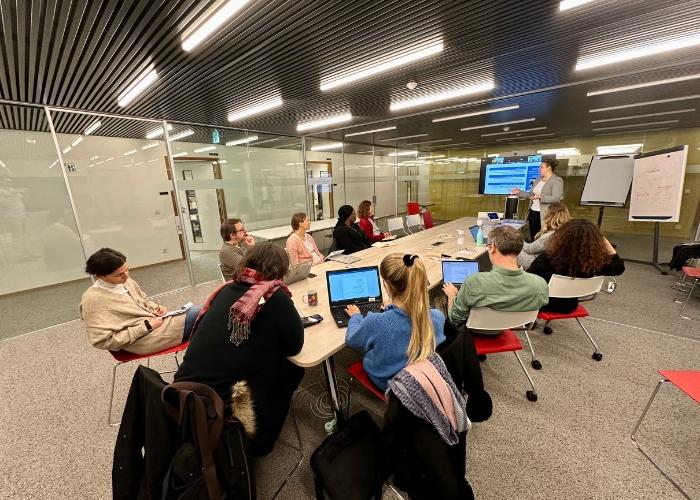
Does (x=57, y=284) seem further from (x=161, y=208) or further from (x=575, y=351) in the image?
(x=575, y=351)

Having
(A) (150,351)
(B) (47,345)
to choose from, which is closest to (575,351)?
(A) (150,351)

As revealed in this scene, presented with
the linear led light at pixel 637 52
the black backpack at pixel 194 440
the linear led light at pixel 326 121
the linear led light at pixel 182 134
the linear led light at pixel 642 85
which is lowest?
the black backpack at pixel 194 440

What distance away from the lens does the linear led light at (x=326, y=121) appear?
5.18m

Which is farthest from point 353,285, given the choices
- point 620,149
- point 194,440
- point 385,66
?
point 620,149

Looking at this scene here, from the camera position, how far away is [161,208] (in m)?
6.05

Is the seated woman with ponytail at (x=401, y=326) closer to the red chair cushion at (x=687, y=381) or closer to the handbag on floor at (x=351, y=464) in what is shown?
the handbag on floor at (x=351, y=464)

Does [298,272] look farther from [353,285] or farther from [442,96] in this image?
[442,96]

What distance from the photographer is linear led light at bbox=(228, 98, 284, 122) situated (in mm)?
4129

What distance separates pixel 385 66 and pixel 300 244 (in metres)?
2.19

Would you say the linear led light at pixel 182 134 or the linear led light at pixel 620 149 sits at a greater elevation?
the linear led light at pixel 182 134

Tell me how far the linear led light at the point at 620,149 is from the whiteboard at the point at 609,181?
1724mm

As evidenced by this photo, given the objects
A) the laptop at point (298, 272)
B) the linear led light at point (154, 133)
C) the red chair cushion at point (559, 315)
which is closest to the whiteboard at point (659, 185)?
the red chair cushion at point (559, 315)

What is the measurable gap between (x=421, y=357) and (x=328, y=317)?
83cm

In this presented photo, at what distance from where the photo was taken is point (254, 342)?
4.00 feet
